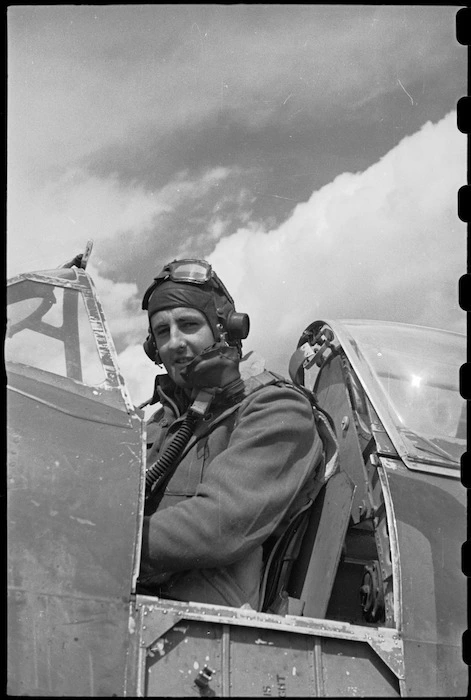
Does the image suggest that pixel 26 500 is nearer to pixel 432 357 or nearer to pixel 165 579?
pixel 165 579

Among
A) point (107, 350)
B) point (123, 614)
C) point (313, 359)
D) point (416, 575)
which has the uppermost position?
point (313, 359)

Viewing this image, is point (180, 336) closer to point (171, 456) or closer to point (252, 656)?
point (171, 456)

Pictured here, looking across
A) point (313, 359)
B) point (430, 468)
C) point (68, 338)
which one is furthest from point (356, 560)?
point (68, 338)

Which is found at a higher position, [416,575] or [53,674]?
[416,575]

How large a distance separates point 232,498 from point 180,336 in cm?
97

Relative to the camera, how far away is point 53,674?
86.6 inches

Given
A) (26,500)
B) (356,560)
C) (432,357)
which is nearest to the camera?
(26,500)

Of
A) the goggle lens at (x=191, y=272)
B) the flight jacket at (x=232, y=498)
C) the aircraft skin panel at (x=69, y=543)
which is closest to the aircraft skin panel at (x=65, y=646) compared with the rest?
the aircraft skin panel at (x=69, y=543)

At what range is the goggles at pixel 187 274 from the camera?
368cm

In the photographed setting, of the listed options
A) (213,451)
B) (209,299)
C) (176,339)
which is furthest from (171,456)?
(209,299)

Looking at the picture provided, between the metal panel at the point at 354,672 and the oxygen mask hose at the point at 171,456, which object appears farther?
the oxygen mask hose at the point at 171,456

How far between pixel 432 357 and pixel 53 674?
2.32 meters

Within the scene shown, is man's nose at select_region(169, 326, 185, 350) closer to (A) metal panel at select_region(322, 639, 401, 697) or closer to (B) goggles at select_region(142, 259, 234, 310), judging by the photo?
(B) goggles at select_region(142, 259, 234, 310)

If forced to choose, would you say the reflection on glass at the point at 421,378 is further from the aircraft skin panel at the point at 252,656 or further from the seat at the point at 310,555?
the aircraft skin panel at the point at 252,656
